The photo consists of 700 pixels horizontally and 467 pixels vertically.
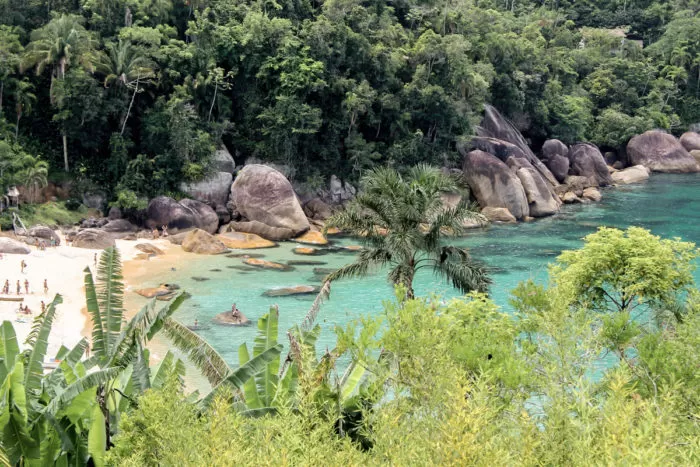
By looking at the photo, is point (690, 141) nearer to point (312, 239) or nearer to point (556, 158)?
point (556, 158)

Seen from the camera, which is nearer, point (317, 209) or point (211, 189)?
point (211, 189)

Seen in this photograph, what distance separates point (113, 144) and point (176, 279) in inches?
507

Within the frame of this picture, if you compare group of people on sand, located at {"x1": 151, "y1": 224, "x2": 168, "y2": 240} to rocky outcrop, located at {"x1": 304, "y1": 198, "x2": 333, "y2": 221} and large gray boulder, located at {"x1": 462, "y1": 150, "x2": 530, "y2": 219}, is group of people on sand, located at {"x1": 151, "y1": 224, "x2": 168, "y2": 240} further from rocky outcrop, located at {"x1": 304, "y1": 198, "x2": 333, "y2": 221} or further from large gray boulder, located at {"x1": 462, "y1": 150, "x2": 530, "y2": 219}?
large gray boulder, located at {"x1": 462, "y1": 150, "x2": 530, "y2": 219}

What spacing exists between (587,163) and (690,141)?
17.7 meters

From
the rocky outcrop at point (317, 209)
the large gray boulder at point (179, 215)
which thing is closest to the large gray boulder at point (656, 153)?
the rocky outcrop at point (317, 209)

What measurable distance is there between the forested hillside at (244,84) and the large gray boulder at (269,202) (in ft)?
11.7

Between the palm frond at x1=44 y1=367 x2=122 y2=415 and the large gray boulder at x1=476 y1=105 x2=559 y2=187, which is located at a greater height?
the large gray boulder at x1=476 y1=105 x2=559 y2=187

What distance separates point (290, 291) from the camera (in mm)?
26703

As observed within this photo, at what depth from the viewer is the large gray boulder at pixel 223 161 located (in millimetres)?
39094

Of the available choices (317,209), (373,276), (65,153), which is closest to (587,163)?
(317,209)

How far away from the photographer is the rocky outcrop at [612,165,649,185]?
55156 millimetres

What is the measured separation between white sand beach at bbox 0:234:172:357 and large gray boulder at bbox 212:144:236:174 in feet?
26.8

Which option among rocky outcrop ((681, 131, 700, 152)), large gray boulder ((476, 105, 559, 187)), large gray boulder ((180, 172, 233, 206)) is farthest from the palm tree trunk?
rocky outcrop ((681, 131, 700, 152))

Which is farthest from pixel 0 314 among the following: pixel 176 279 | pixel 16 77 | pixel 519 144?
pixel 519 144
